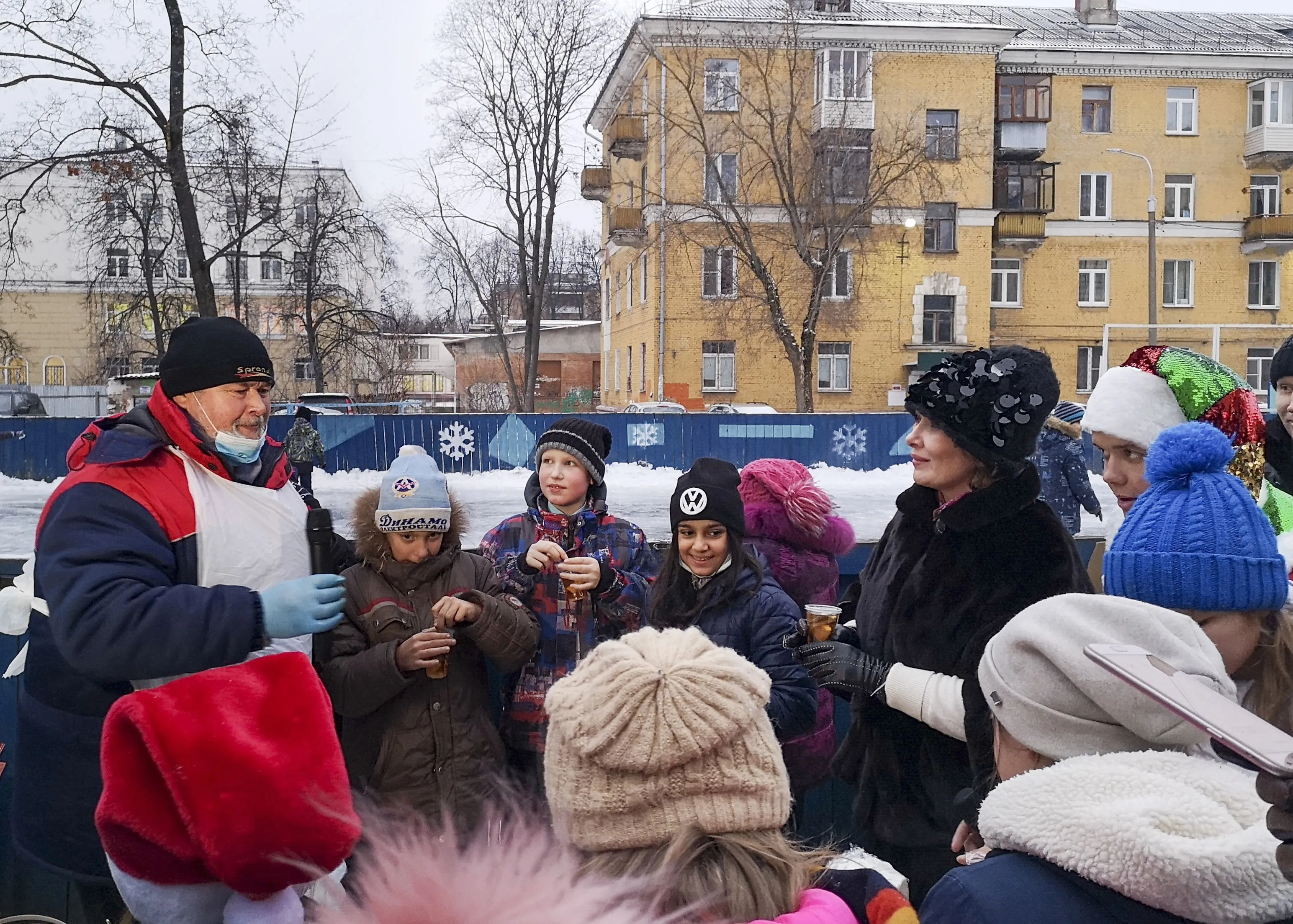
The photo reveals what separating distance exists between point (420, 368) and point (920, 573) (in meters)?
79.0

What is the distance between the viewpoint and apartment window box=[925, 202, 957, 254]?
1388 inches

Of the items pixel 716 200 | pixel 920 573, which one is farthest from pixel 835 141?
pixel 920 573

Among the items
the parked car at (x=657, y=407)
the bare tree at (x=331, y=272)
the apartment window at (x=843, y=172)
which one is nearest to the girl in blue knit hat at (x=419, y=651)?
the bare tree at (x=331, y=272)

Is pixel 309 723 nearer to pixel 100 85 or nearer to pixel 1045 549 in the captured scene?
pixel 1045 549

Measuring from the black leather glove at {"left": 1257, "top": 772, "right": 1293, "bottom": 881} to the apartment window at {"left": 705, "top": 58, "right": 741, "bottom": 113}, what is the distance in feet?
107

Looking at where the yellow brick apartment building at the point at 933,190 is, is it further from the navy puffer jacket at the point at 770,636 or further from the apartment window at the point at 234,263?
the navy puffer jacket at the point at 770,636

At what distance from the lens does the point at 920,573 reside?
8.06ft

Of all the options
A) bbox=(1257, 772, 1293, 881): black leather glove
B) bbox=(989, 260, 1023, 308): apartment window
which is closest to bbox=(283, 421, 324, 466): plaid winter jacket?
bbox=(1257, 772, 1293, 881): black leather glove

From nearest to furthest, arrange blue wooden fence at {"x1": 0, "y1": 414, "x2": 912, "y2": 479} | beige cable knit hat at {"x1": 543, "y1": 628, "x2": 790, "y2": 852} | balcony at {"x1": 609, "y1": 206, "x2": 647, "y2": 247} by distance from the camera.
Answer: beige cable knit hat at {"x1": 543, "y1": 628, "x2": 790, "y2": 852} → blue wooden fence at {"x1": 0, "y1": 414, "x2": 912, "y2": 479} → balcony at {"x1": 609, "y1": 206, "x2": 647, "y2": 247}

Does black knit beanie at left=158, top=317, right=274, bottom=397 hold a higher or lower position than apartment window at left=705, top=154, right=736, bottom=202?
lower

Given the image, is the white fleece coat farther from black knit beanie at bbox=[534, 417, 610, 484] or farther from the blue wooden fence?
the blue wooden fence

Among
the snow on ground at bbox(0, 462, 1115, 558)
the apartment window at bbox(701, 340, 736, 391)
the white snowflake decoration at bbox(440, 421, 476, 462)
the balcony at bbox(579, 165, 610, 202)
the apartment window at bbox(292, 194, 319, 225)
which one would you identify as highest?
the balcony at bbox(579, 165, 610, 202)

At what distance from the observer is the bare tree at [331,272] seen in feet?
89.4

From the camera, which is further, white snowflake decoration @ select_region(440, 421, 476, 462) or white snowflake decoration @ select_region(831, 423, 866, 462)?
white snowflake decoration @ select_region(831, 423, 866, 462)
